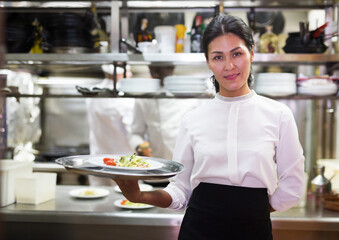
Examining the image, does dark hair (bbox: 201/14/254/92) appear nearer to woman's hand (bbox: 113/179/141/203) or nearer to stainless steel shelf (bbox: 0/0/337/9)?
woman's hand (bbox: 113/179/141/203)

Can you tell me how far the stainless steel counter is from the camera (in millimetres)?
2424

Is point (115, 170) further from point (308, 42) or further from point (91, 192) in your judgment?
point (308, 42)

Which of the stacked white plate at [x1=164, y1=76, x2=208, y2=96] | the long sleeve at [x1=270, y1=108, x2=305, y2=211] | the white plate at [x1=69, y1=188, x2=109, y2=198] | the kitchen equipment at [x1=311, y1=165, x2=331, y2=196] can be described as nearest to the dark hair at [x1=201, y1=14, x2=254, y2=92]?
the long sleeve at [x1=270, y1=108, x2=305, y2=211]

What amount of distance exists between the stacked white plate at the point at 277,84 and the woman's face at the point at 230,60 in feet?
3.62

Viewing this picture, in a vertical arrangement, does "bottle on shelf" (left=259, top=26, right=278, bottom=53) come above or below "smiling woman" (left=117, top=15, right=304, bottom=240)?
above

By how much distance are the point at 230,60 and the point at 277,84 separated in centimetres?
120

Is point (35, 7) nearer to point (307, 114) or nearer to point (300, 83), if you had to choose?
point (300, 83)

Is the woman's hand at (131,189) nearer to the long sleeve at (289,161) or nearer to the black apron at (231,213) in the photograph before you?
the black apron at (231,213)

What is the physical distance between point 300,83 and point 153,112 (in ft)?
5.50

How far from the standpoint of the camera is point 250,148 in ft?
5.52

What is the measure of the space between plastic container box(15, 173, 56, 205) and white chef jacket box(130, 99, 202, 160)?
4.56 ft

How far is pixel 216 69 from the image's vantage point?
168 centimetres

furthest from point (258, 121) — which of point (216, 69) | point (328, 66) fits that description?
point (328, 66)

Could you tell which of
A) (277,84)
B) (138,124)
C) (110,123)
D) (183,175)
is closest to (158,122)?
(138,124)
